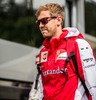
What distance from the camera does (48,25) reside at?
3963 millimetres

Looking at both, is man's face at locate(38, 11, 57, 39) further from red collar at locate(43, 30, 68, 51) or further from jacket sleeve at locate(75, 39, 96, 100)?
jacket sleeve at locate(75, 39, 96, 100)

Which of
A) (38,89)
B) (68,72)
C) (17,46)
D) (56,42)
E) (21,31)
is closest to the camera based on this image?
(68,72)

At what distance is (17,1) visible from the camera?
594 centimetres

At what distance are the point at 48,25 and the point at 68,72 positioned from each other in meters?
0.45

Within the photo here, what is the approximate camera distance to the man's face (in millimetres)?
3953

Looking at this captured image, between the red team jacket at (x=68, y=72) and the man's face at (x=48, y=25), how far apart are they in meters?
0.08

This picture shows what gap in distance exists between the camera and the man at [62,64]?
3.79 metres

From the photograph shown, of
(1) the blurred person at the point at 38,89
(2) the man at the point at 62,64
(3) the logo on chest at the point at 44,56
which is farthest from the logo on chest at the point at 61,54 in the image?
(1) the blurred person at the point at 38,89

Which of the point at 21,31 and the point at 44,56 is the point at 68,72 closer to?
the point at 44,56

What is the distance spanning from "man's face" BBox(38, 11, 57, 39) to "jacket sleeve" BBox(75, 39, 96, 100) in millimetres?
247

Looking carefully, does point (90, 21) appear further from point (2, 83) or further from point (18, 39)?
point (2, 83)

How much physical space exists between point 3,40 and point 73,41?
2009 mm

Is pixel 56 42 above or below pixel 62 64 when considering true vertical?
above

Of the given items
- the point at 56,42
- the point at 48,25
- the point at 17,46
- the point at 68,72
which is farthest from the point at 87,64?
the point at 17,46
